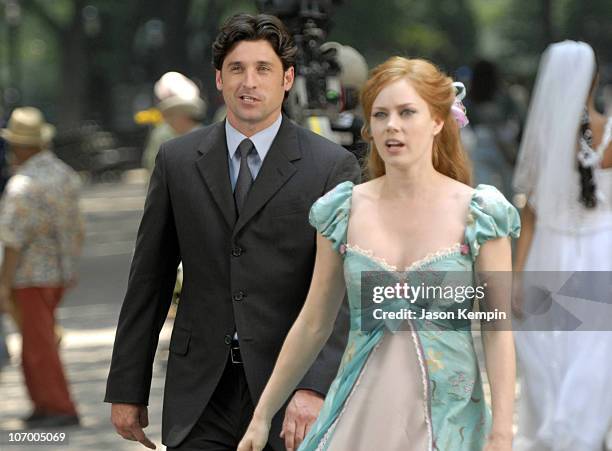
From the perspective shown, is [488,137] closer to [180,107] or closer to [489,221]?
[180,107]

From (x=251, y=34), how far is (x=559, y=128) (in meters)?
3.35

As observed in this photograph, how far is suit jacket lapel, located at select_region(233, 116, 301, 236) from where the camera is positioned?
5000mm

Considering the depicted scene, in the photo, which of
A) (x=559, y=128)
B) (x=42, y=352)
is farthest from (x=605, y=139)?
(x=42, y=352)

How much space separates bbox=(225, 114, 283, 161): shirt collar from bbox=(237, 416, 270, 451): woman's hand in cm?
94

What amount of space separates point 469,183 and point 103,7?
43.4 meters

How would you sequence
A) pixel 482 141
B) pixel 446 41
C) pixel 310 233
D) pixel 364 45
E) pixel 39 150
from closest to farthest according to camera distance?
pixel 310 233
pixel 39 150
pixel 482 141
pixel 364 45
pixel 446 41

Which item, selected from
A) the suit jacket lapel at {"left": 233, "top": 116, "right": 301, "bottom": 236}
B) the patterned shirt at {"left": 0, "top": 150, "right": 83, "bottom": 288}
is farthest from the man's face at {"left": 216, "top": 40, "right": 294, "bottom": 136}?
the patterned shirt at {"left": 0, "top": 150, "right": 83, "bottom": 288}

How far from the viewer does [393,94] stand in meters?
4.36

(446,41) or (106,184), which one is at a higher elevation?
(446,41)

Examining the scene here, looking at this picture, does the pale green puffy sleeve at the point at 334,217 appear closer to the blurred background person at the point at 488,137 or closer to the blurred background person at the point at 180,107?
the blurred background person at the point at 180,107

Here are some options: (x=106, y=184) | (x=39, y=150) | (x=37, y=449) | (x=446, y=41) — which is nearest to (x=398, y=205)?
(x=37, y=449)

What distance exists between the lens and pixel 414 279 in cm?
434

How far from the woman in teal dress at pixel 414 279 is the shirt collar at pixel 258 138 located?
2.25 ft

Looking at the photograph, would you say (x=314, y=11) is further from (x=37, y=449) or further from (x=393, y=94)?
(x=393, y=94)
